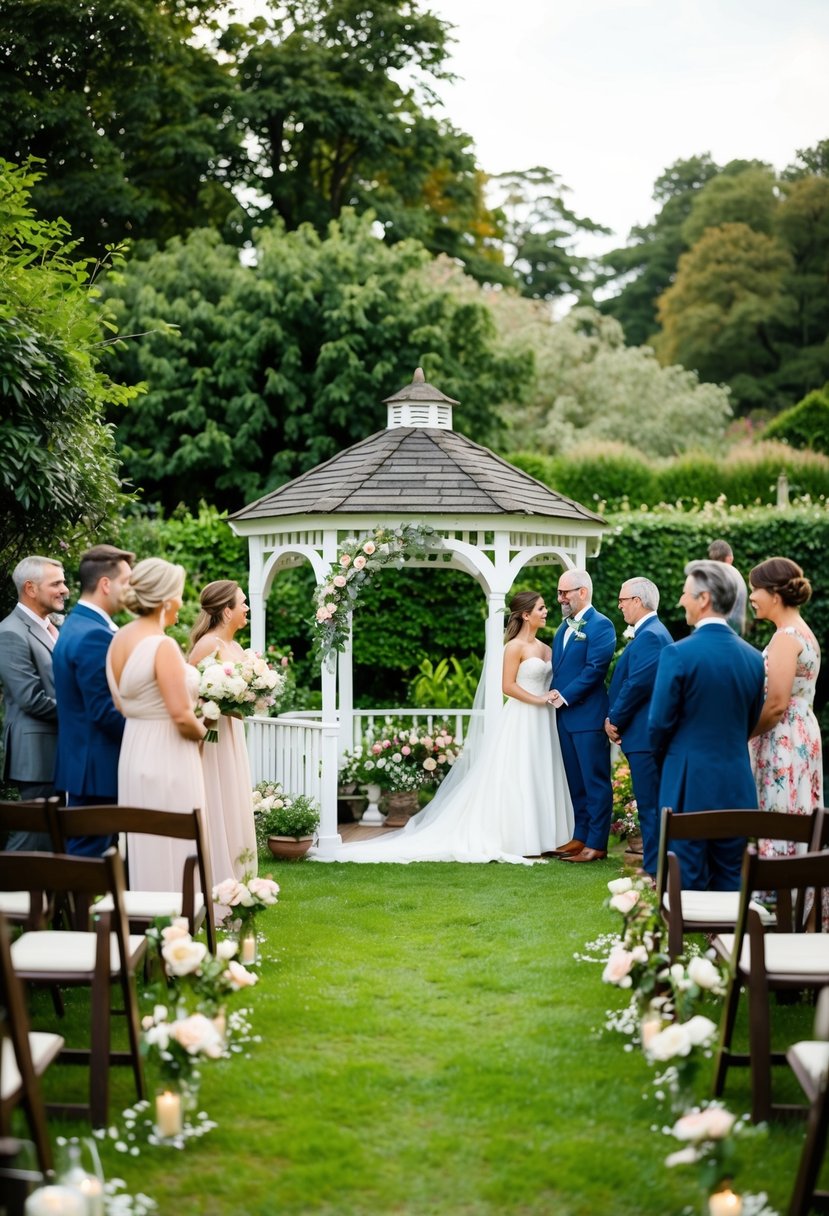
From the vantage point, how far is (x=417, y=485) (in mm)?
10070

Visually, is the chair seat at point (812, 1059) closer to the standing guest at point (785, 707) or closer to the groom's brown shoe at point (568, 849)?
the standing guest at point (785, 707)

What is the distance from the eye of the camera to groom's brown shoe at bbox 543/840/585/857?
9.52 metres

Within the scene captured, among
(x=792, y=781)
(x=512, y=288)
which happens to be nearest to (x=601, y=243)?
(x=512, y=288)

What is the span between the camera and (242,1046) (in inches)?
193

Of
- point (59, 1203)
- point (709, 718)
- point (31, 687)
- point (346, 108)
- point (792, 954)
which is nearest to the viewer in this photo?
point (59, 1203)

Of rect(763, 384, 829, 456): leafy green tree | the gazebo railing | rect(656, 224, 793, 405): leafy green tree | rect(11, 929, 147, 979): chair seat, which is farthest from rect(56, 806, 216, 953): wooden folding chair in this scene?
rect(656, 224, 793, 405): leafy green tree

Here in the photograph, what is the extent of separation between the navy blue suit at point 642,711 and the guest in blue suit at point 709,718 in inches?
93.2

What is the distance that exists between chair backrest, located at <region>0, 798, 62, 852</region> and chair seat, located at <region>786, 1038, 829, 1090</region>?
110 inches

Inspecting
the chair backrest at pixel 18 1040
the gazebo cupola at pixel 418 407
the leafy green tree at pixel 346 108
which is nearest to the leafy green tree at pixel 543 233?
the leafy green tree at pixel 346 108

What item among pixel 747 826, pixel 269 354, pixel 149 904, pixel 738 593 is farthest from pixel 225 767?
pixel 269 354

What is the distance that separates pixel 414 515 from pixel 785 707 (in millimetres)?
4401

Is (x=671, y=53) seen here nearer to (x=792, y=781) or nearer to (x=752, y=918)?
(x=792, y=781)

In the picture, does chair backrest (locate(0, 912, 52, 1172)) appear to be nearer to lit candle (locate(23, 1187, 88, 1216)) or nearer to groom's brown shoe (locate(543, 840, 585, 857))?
lit candle (locate(23, 1187, 88, 1216))

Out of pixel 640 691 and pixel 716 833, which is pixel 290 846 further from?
pixel 716 833
